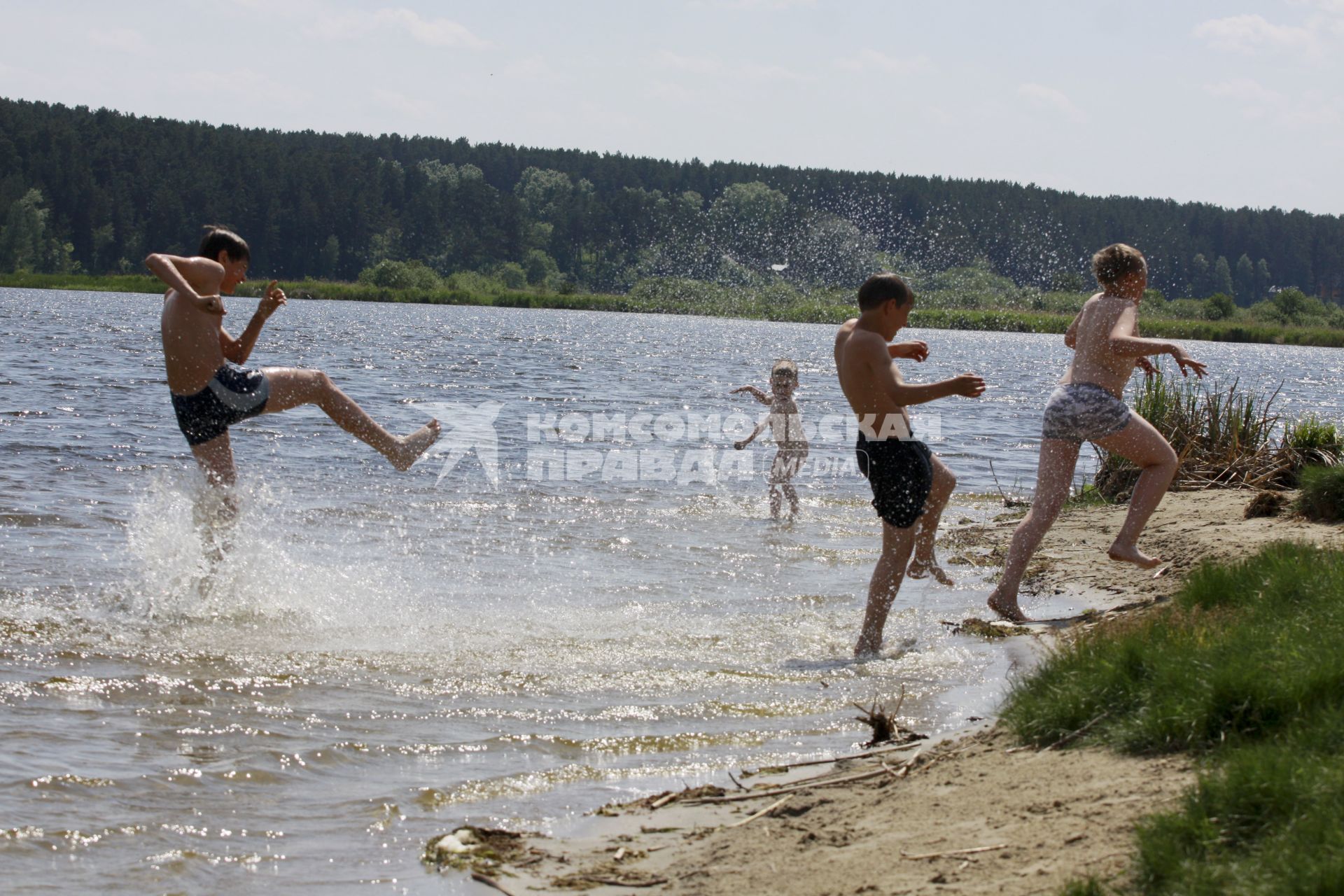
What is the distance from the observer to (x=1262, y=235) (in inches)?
5989

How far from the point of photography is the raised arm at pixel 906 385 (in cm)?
614

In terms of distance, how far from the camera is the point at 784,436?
42.7 feet

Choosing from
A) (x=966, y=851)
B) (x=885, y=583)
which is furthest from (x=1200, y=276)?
(x=966, y=851)

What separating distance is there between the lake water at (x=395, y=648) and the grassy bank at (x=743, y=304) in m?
68.7

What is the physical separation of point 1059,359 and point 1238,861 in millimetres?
71562

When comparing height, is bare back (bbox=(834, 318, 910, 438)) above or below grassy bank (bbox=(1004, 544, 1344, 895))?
above

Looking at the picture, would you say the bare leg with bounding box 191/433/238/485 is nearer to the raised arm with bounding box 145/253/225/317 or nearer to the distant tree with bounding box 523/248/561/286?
the raised arm with bounding box 145/253/225/317

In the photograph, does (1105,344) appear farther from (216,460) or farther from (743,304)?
(743,304)

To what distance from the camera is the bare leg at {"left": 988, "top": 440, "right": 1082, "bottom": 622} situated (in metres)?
7.11

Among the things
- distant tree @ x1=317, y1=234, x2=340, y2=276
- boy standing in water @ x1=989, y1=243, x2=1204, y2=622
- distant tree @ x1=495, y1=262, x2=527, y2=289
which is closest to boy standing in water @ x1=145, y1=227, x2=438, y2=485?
boy standing in water @ x1=989, y1=243, x2=1204, y2=622

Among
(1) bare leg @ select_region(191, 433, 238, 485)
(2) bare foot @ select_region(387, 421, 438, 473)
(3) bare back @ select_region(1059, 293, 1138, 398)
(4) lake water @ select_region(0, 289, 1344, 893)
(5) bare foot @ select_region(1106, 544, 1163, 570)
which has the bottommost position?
(4) lake water @ select_region(0, 289, 1344, 893)

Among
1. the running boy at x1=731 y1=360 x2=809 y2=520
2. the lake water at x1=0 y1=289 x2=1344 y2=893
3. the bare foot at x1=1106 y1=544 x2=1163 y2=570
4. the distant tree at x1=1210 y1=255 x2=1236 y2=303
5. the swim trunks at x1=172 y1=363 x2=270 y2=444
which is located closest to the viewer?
the lake water at x1=0 y1=289 x2=1344 y2=893

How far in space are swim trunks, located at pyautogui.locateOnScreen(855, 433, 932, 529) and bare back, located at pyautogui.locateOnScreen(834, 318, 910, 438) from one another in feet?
0.31

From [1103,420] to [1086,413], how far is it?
4.0 inches
